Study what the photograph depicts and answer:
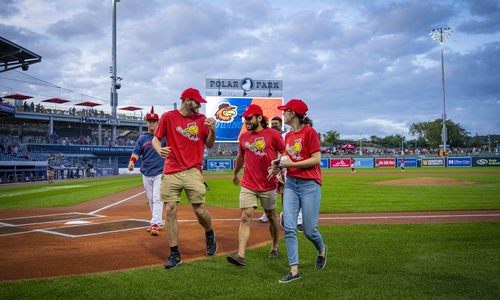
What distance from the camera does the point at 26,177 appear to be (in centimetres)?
3838

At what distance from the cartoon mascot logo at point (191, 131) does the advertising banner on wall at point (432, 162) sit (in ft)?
192

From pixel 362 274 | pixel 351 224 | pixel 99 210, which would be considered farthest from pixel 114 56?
pixel 362 274

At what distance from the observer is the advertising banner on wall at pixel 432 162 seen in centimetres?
5744

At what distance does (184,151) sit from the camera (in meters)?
5.99

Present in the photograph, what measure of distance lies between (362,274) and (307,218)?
990 millimetres

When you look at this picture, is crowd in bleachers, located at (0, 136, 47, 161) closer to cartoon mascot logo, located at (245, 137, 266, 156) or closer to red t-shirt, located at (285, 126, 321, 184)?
cartoon mascot logo, located at (245, 137, 266, 156)

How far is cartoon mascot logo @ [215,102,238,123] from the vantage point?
41594 mm

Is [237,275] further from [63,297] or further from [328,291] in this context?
[63,297]

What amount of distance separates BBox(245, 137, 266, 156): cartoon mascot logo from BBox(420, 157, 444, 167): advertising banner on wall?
5796 centimetres

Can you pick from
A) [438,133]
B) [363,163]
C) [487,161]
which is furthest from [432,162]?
[438,133]

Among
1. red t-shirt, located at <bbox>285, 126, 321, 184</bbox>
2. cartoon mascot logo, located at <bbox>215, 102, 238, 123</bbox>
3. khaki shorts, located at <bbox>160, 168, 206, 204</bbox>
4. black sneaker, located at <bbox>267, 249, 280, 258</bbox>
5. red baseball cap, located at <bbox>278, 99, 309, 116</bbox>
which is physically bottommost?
black sneaker, located at <bbox>267, 249, 280, 258</bbox>

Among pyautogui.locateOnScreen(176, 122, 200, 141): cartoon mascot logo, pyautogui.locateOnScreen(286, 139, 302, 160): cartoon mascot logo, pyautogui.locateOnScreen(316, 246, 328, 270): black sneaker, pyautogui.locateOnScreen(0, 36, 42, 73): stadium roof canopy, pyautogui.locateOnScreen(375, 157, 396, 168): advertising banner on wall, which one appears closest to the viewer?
pyautogui.locateOnScreen(286, 139, 302, 160): cartoon mascot logo

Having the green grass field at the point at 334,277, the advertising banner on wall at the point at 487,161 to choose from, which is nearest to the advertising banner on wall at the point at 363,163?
the advertising banner on wall at the point at 487,161

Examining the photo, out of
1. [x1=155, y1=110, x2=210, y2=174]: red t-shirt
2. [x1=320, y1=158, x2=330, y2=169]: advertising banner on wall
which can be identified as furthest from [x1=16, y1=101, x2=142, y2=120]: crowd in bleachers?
[x1=155, y1=110, x2=210, y2=174]: red t-shirt
